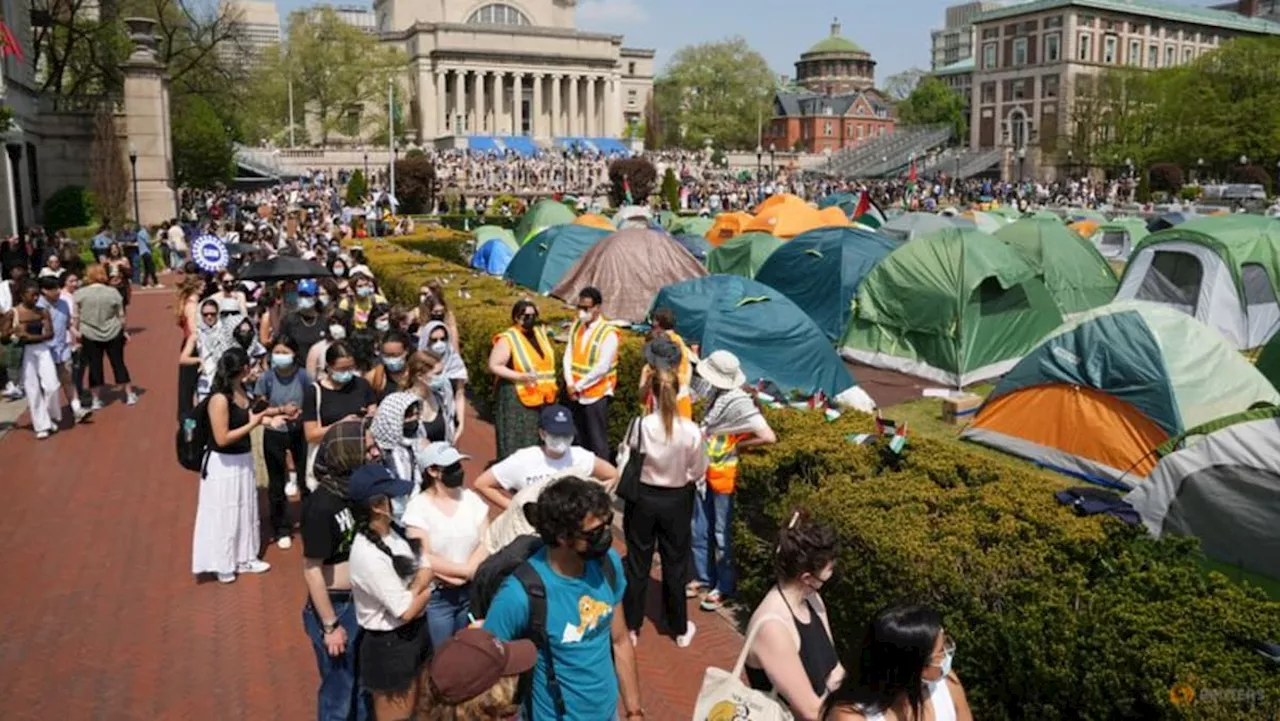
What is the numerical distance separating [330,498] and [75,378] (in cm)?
1049

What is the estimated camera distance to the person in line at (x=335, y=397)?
7344 millimetres

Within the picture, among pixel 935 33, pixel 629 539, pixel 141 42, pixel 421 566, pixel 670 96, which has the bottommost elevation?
pixel 629 539

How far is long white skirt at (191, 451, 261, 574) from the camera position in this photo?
292 inches

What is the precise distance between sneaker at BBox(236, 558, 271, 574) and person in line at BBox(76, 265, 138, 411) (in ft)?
20.2

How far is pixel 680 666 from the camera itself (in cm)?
638

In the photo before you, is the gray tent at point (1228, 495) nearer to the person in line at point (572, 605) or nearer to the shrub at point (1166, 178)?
the person in line at point (572, 605)

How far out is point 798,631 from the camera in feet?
12.5

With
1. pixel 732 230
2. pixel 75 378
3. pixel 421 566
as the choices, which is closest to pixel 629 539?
pixel 421 566

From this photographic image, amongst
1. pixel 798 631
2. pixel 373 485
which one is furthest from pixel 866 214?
pixel 798 631

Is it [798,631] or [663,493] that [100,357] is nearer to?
[663,493]

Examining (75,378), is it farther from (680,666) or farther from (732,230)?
(732,230)

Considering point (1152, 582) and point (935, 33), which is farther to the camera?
point (935, 33)

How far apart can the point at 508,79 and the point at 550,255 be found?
258ft

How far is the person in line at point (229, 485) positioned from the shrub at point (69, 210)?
1103 inches
